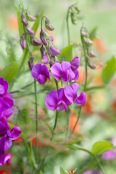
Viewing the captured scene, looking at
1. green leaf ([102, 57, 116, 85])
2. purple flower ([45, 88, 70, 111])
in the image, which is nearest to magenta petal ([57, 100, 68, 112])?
purple flower ([45, 88, 70, 111])

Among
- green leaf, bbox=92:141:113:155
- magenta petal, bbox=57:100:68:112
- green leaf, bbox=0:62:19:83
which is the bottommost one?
green leaf, bbox=92:141:113:155

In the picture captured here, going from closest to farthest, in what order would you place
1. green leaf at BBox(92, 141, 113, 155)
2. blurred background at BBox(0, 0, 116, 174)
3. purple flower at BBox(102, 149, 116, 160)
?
green leaf at BBox(92, 141, 113, 155) → blurred background at BBox(0, 0, 116, 174) → purple flower at BBox(102, 149, 116, 160)

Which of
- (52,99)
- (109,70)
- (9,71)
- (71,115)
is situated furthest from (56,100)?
(71,115)

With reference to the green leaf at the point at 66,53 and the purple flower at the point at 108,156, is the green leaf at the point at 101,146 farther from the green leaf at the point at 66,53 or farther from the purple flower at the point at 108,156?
the purple flower at the point at 108,156

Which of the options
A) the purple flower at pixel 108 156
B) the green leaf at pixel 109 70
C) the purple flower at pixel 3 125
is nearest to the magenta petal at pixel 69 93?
the purple flower at pixel 3 125

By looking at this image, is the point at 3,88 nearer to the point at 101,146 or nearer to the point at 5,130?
the point at 5,130

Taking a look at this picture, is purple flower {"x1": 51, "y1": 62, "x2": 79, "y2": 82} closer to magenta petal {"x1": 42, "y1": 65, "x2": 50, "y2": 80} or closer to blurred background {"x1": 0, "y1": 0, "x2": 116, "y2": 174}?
magenta petal {"x1": 42, "y1": 65, "x2": 50, "y2": 80}

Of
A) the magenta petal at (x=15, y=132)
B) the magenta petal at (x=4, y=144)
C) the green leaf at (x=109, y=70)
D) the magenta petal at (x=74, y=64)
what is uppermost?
the magenta petal at (x=74, y=64)

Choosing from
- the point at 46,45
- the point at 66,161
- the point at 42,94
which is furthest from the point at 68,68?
the point at 66,161
